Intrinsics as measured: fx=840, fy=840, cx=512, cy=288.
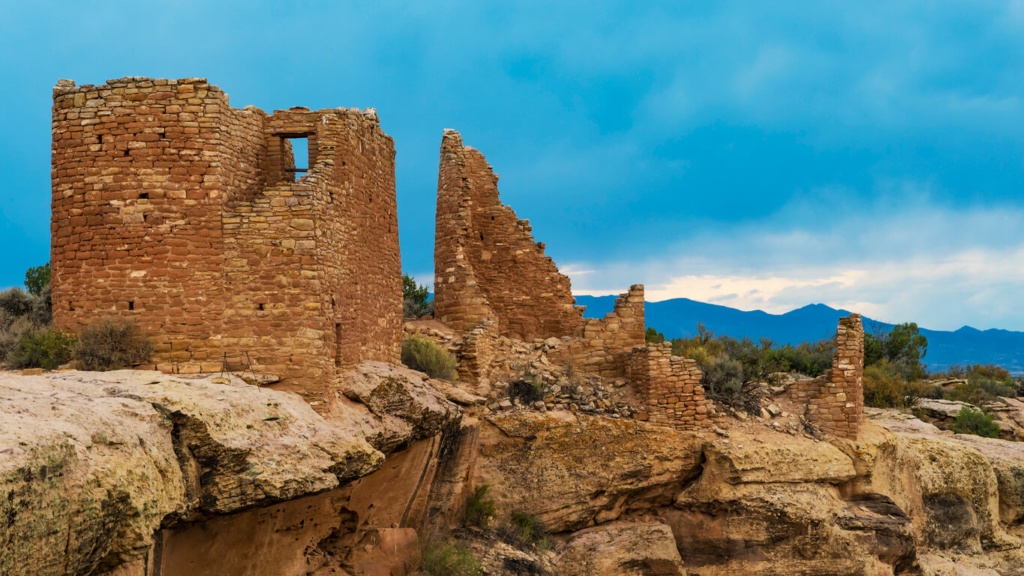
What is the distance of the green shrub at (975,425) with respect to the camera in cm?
2247

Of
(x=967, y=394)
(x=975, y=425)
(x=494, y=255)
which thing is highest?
(x=494, y=255)

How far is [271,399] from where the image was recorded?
9812mm

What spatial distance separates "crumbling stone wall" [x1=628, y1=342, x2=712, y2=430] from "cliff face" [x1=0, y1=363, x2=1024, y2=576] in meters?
0.35

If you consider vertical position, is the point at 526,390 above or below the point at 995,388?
above

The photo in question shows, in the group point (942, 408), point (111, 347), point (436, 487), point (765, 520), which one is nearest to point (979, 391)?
point (942, 408)

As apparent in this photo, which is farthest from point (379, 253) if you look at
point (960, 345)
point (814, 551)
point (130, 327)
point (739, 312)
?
point (960, 345)

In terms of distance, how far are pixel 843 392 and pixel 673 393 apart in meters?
3.72

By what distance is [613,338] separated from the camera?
56.3 feet

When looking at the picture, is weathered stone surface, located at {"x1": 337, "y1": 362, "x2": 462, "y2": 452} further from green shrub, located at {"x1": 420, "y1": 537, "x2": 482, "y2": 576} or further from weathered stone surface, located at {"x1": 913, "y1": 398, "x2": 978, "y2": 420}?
weathered stone surface, located at {"x1": 913, "y1": 398, "x2": 978, "y2": 420}

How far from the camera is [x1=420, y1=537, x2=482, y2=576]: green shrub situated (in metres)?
12.0

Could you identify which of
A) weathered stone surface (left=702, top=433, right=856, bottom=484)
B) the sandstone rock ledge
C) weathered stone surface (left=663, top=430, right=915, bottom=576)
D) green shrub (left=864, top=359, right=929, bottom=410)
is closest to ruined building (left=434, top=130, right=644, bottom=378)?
weathered stone surface (left=702, top=433, right=856, bottom=484)

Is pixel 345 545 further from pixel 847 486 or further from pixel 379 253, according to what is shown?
pixel 847 486

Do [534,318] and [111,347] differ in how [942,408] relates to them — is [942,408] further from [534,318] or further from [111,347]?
[111,347]

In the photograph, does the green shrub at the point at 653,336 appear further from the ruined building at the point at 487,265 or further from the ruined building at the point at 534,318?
the ruined building at the point at 534,318
